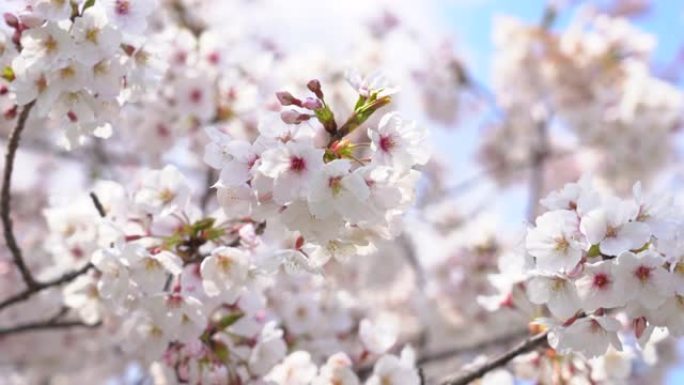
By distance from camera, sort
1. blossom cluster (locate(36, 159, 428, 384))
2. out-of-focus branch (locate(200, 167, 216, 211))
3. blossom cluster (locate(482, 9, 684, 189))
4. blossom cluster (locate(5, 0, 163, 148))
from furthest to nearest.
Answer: blossom cluster (locate(482, 9, 684, 189)), out-of-focus branch (locate(200, 167, 216, 211)), blossom cluster (locate(36, 159, 428, 384)), blossom cluster (locate(5, 0, 163, 148))

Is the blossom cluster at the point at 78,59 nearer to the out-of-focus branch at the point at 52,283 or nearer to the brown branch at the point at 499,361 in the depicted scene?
the out-of-focus branch at the point at 52,283

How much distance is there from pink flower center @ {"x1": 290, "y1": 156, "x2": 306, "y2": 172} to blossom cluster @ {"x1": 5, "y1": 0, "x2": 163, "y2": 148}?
0.68 m

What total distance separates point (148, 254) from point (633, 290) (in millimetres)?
1272

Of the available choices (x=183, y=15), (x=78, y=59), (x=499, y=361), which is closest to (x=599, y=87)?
(x=183, y=15)

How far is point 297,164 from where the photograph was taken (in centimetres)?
177

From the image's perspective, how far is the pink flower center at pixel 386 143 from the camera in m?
1.88

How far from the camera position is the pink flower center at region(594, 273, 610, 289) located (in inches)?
73.2

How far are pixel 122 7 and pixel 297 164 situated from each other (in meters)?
0.78

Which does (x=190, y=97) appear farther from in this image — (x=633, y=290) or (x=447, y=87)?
(x=447, y=87)

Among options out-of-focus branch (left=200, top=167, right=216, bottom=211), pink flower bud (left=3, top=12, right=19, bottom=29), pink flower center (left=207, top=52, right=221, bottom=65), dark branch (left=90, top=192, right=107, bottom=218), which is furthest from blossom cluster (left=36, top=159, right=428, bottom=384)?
out-of-focus branch (left=200, top=167, right=216, bottom=211)

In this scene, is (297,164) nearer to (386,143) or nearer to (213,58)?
(386,143)

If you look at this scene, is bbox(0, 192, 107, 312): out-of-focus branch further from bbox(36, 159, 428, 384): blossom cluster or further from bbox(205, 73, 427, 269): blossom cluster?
bbox(205, 73, 427, 269): blossom cluster

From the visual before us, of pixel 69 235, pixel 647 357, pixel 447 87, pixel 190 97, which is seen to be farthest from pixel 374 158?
pixel 447 87

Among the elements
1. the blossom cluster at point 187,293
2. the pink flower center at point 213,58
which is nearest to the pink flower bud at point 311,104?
the blossom cluster at point 187,293
